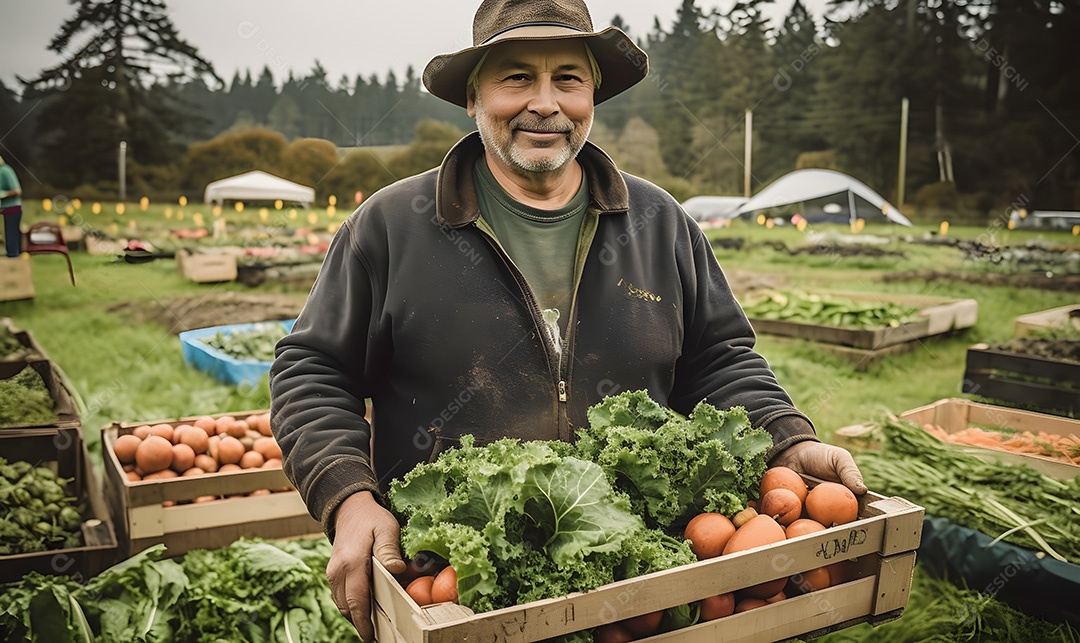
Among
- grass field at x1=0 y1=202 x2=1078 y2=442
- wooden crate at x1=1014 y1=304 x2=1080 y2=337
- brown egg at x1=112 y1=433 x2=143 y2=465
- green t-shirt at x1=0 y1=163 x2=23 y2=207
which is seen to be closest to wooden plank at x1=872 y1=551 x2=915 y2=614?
grass field at x1=0 y1=202 x2=1078 y2=442

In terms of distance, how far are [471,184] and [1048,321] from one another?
6.35 m

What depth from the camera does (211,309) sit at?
24.0 feet

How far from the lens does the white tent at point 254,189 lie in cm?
753

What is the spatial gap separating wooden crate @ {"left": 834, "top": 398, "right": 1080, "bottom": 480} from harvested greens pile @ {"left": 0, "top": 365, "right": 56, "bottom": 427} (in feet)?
15.0

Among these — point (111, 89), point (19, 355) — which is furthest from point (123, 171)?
point (19, 355)

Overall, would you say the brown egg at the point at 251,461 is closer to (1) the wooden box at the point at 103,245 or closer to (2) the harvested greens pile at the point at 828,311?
(1) the wooden box at the point at 103,245

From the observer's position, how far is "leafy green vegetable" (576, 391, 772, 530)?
1920 mm

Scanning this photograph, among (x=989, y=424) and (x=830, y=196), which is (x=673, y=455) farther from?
(x=830, y=196)

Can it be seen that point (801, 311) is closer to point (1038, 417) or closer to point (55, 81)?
point (1038, 417)

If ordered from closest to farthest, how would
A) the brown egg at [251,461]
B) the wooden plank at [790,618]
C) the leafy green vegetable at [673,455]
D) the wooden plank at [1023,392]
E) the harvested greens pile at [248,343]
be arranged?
the wooden plank at [790,618] → the leafy green vegetable at [673,455] → the brown egg at [251,461] → the wooden plank at [1023,392] → the harvested greens pile at [248,343]

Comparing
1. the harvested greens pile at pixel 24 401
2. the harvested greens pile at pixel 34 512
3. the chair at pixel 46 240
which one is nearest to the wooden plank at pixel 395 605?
the harvested greens pile at pixel 34 512

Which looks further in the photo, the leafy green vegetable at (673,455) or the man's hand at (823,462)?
the man's hand at (823,462)

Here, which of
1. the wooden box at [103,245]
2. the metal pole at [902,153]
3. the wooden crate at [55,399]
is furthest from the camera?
the metal pole at [902,153]

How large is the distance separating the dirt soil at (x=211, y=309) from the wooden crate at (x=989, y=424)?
4.97m
